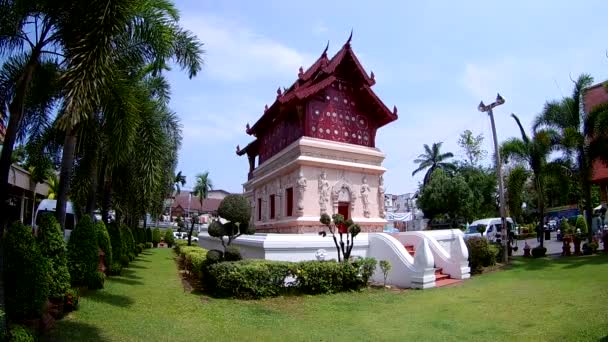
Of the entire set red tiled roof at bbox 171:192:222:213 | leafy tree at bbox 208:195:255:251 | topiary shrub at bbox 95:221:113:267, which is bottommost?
topiary shrub at bbox 95:221:113:267

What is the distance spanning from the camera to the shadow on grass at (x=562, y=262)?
16.3 m

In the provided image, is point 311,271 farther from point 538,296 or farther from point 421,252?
point 538,296

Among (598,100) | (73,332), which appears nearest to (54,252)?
(73,332)

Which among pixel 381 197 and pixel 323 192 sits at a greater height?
pixel 323 192

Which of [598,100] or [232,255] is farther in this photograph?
[598,100]

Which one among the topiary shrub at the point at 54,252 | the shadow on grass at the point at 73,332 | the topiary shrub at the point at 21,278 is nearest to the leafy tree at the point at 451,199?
the topiary shrub at the point at 54,252

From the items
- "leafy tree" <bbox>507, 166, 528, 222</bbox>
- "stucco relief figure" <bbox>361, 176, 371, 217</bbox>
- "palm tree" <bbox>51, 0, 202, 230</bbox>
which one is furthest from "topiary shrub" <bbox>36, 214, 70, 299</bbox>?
"leafy tree" <bbox>507, 166, 528, 222</bbox>

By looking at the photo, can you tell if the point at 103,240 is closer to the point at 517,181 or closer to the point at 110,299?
the point at 110,299

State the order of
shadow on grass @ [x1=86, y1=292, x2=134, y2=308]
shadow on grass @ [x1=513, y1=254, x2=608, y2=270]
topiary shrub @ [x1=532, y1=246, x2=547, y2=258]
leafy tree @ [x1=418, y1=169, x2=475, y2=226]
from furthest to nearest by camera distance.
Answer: leafy tree @ [x1=418, y1=169, x2=475, y2=226], topiary shrub @ [x1=532, y1=246, x2=547, y2=258], shadow on grass @ [x1=513, y1=254, x2=608, y2=270], shadow on grass @ [x1=86, y1=292, x2=134, y2=308]

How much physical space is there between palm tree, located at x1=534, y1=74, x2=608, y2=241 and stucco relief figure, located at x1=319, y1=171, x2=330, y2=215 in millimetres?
11146

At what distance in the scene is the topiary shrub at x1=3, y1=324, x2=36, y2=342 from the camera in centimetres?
546

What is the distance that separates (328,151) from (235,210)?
24.5 ft

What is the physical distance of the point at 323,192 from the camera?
18609mm

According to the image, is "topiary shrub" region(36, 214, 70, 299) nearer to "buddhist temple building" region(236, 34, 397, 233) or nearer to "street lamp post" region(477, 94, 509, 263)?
"buddhist temple building" region(236, 34, 397, 233)
